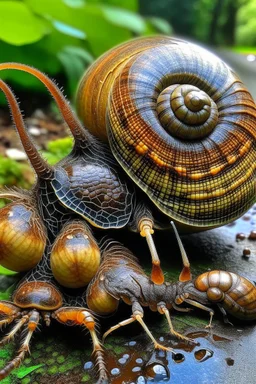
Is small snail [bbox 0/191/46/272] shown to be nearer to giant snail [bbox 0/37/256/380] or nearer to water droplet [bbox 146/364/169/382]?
giant snail [bbox 0/37/256/380]

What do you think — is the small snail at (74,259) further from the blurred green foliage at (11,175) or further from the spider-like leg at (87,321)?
the blurred green foliage at (11,175)

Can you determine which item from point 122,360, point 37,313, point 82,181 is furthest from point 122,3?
point 122,360

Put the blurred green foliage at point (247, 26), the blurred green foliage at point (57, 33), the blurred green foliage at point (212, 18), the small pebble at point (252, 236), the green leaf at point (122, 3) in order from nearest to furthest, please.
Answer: the small pebble at point (252, 236) < the blurred green foliage at point (57, 33) < the green leaf at point (122, 3) < the blurred green foliage at point (212, 18) < the blurred green foliage at point (247, 26)

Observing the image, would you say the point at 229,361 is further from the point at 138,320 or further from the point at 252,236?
the point at 252,236

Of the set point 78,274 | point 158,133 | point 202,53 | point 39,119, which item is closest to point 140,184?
point 158,133

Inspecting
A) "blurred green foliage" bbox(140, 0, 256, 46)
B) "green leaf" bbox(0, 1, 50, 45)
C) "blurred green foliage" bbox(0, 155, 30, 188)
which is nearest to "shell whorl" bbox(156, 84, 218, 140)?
"blurred green foliage" bbox(0, 155, 30, 188)

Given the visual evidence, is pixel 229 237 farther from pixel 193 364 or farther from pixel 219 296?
pixel 193 364

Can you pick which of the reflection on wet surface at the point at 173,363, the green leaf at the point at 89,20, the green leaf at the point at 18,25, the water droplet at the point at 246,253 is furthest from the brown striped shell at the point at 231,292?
the green leaf at the point at 89,20
